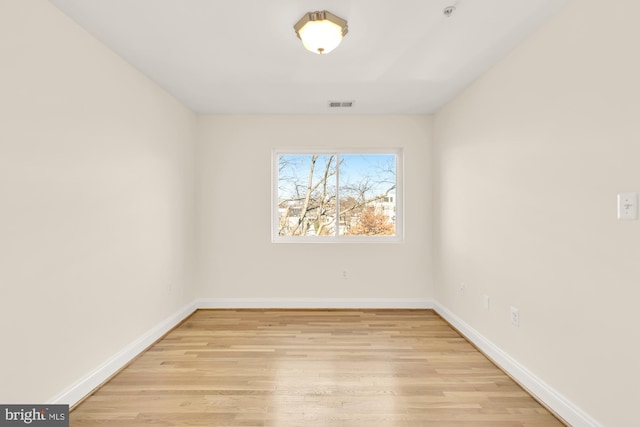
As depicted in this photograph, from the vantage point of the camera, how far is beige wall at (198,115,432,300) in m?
4.33

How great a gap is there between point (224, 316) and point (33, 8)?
3206mm

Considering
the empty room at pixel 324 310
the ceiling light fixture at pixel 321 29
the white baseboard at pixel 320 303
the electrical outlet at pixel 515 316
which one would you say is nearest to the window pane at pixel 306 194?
the empty room at pixel 324 310

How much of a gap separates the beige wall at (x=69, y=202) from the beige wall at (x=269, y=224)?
1006 mm

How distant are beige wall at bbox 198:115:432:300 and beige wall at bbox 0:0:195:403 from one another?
39.6 inches

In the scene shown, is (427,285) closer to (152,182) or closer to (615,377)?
(615,377)

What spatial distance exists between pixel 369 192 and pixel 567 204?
8.45 feet

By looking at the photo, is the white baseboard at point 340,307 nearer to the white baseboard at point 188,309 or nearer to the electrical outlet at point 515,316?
the white baseboard at point 188,309

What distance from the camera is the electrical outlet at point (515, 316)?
2518 mm

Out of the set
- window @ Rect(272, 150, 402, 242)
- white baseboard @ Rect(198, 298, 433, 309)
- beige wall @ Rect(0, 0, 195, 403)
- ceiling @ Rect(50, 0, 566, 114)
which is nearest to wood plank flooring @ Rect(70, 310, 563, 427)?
beige wall @ Rect(0, 0, 195, 403)

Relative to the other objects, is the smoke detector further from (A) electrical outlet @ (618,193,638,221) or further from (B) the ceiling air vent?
(B) the ceiling air vent

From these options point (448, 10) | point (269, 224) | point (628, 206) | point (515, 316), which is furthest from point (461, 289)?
point (448, 10)

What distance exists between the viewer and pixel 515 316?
2551mm

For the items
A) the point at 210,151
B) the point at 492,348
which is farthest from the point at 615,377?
the point at 210,151

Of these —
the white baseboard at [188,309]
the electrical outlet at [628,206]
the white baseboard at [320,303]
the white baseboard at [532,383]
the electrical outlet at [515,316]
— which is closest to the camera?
the electrical outlet at [628,206]
